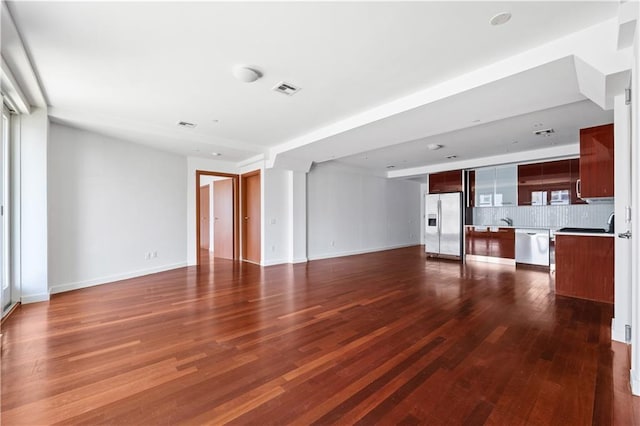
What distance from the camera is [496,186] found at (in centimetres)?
678

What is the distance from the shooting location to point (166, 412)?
1.59m

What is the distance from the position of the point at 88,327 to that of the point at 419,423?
3151 mm

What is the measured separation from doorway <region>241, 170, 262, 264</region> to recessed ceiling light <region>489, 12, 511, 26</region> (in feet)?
17.0

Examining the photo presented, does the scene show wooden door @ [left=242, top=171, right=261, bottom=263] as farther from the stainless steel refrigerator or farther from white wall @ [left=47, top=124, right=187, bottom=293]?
the stainless steel refrigerator

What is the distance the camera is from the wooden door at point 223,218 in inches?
282

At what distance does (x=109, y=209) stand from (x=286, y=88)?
385 centimetres

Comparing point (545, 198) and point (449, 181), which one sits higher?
point (449, 181)

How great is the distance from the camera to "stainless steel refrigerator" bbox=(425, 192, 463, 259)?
707 centimetres

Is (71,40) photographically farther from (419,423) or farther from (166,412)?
(419,423)

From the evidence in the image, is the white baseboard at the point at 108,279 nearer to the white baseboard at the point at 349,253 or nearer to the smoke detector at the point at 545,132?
the white baseboard at the point at 349,253

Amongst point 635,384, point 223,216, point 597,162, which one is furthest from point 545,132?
point 223,216

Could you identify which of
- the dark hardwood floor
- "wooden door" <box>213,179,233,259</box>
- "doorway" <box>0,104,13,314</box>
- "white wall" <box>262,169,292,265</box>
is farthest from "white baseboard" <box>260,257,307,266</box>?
"doorway" <box>0,104,13,314</box>

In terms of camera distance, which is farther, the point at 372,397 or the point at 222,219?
the point at 222,219

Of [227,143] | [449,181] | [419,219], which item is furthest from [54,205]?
[419,219]
